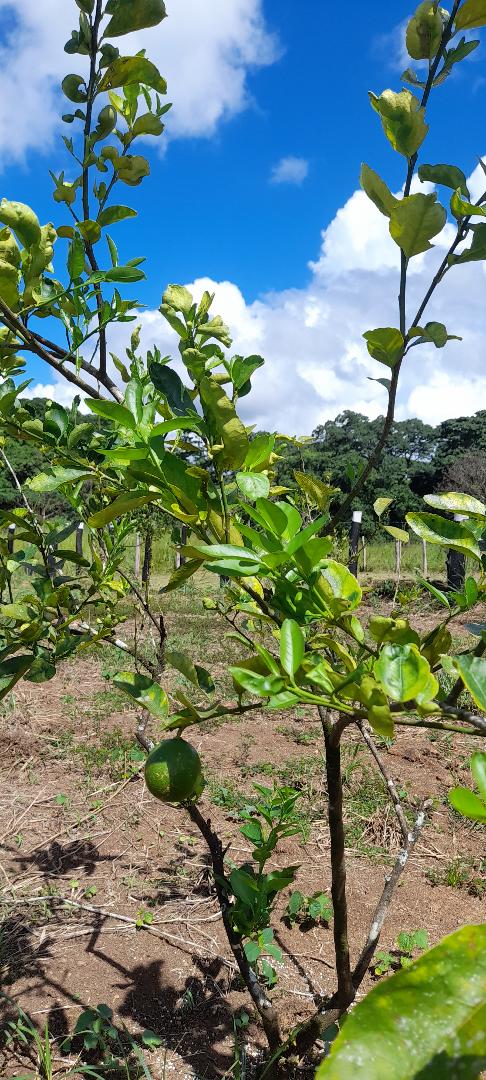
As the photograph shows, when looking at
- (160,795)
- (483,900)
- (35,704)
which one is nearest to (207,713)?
(160,795)

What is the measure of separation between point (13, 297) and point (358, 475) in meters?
0.53

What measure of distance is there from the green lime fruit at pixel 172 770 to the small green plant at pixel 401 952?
140cm

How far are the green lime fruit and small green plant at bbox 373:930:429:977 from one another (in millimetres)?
1397

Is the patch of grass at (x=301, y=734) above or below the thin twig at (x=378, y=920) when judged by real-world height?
below

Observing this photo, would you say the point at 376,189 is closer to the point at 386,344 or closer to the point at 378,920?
the point at 386,344

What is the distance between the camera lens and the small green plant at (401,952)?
73.5 inches

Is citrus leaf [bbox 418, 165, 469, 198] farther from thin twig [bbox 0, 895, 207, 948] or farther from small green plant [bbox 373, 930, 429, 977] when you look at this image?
thin twig [bbox 0, 895, 207, 948]

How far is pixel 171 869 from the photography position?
2449mm

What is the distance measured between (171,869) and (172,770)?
1.89 metres

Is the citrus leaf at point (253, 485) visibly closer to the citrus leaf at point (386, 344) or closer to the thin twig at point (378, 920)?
the citrus leaf at point (386, 344)

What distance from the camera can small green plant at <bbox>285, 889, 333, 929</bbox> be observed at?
205cm

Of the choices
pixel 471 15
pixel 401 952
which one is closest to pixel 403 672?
pixel 471 15

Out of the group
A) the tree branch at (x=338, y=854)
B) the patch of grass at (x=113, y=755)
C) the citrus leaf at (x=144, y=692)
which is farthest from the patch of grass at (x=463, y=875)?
the citrus leaf at (x=144, y=692)

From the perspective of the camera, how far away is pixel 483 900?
7.45 feet
